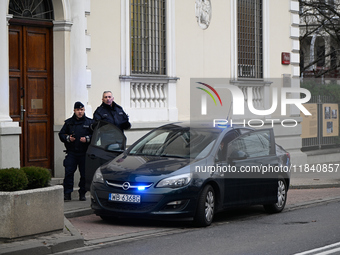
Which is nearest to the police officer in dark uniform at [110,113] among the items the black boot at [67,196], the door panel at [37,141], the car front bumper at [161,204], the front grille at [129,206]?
the black boot at [67,196]

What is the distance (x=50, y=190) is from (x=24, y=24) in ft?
19.0

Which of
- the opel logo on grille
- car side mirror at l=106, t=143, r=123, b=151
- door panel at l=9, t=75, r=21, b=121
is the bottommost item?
the opel logo on grille

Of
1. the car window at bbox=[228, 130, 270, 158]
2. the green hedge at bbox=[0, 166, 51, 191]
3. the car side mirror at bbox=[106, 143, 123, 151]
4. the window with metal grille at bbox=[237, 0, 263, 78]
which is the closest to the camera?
the green hedge at bbox=[0, 166, 51, 191]

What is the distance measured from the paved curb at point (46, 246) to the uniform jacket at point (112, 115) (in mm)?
4225

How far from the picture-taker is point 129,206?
10594mm

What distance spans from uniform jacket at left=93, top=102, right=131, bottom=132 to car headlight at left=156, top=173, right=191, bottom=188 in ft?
10.7

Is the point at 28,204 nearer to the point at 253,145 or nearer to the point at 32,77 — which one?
the point at 253,145

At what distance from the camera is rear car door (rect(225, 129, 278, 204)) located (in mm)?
11648

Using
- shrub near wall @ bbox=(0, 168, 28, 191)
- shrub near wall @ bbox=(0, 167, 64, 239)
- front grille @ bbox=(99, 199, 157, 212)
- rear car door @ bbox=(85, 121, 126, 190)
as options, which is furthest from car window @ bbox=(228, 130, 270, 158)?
shrub near wall @ bbox=(0, 168, 28, 191)

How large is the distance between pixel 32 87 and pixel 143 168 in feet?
14.9

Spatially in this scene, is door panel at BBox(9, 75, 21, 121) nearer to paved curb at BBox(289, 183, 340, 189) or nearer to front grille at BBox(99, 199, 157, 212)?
front grille at BBox(99, 199, 157, 212)

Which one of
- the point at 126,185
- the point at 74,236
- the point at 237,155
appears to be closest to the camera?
the point at 74,236

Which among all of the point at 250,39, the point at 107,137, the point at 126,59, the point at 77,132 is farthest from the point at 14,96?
the point at 250,39

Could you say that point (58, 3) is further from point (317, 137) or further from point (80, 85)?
point (317, 137)
